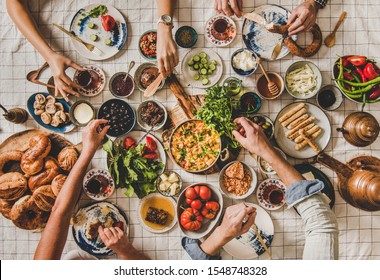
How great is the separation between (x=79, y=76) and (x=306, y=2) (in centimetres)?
195

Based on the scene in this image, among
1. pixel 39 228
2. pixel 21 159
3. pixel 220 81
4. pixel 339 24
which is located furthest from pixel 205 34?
pixel 39 228

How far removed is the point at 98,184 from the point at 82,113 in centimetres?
61

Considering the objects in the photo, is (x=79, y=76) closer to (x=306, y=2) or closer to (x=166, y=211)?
(x=166, y=211)

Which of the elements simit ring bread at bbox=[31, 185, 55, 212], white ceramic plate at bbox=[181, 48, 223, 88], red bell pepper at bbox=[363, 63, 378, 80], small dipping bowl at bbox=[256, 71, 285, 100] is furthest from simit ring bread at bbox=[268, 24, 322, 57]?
simit ring bread at bbox=[31, 185, 55, 212]

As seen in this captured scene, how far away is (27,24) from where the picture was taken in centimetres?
252

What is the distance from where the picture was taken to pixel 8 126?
2.66 m

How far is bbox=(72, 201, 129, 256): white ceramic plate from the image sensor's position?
2.60m

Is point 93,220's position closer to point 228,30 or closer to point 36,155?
point 36,155

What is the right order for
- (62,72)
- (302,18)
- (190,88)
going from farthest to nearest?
(190,88) → (62,72) → (302,18)

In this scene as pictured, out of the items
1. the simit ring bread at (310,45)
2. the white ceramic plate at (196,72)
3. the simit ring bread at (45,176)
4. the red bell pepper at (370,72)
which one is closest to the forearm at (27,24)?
the simit ring bread at (45,176)

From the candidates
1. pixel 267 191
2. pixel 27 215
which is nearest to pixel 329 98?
pixel 267 191

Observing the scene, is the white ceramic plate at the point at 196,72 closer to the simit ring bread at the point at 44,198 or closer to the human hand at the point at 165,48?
the human hand at the point at 165,48

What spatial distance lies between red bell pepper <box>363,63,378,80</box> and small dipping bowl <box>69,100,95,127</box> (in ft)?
7.39

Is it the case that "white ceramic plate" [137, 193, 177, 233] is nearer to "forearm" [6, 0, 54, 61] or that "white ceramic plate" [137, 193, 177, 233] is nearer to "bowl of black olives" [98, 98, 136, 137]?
"bowl of black olives" [98, 98, 136, 137]
